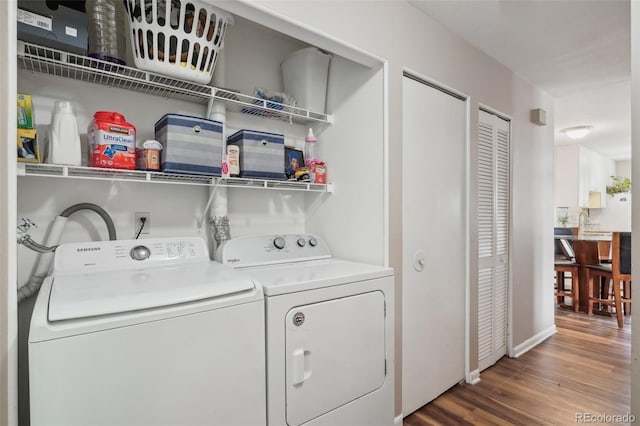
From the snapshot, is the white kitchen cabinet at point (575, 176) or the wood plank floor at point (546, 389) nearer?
the wood plank floor at point (546, 389)

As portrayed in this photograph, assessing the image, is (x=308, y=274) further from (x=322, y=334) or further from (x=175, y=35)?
(x=175, y=35)

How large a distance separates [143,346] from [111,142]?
Answer: 76 cm

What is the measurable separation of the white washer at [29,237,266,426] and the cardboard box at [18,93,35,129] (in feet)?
1.43

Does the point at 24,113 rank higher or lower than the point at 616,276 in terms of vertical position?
higher

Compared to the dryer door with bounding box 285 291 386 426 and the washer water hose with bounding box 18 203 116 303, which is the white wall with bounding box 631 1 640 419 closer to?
the dryer door with bounding box 285 291 386 426

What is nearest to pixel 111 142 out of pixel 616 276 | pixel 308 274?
pixel 308 274

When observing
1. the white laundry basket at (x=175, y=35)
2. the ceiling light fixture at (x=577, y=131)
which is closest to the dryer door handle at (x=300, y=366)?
the white laundry basket at (x=175, y=35)

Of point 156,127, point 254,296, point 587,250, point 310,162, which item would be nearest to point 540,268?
point 587,250

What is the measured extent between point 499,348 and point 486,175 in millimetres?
1414

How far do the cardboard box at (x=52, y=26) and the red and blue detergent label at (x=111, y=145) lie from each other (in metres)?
0.26

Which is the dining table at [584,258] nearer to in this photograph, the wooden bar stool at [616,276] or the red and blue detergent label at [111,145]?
the wooden bar stool at [616,276]

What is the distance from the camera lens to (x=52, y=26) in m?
1.14

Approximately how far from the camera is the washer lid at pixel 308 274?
1.27 metres

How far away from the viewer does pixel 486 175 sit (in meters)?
2.66
